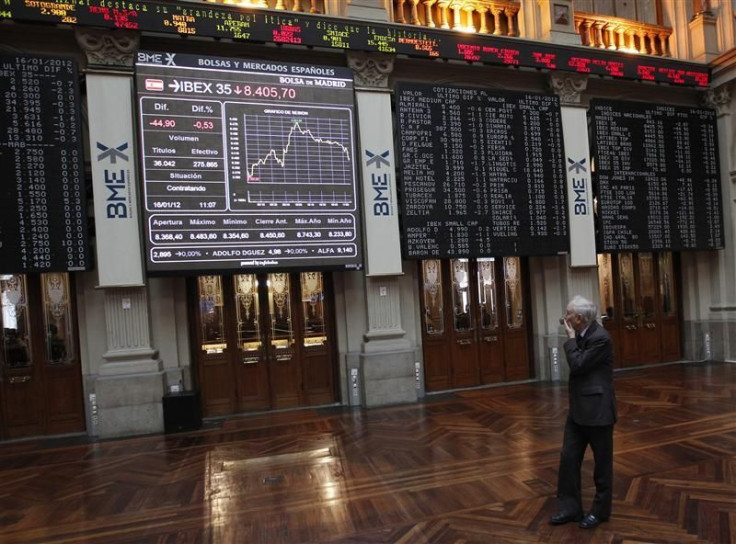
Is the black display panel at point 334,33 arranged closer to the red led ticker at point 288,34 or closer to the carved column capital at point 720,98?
the red led ticker at point 288,34

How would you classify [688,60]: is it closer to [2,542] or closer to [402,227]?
[402,227]

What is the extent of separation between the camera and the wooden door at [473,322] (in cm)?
845

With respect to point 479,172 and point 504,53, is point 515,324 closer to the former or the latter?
point 479,172

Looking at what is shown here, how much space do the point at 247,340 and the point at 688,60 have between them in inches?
386

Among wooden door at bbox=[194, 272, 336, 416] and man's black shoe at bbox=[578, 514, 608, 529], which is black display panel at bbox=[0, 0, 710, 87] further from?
man's black shoe at bbox=[578, 514, 608, 529]

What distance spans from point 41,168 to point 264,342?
3.80m

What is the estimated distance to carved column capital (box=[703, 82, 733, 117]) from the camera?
9.60m

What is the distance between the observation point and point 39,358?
6.84 metres

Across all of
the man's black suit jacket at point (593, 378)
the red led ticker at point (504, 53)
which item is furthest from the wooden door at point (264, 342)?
the man's black suit jacket at point (593, 378)

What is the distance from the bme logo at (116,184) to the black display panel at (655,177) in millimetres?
7669

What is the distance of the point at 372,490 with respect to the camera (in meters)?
4.38

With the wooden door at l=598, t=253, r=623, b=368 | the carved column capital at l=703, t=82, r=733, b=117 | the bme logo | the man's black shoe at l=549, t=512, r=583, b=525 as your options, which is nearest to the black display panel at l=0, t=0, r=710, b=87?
the carved column capital at l=703, t=82, r=733, b=117

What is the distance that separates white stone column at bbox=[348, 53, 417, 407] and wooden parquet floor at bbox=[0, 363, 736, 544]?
46 centimetres

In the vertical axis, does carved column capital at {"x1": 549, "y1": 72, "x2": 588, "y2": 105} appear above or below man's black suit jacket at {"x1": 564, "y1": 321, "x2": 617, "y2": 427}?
above
